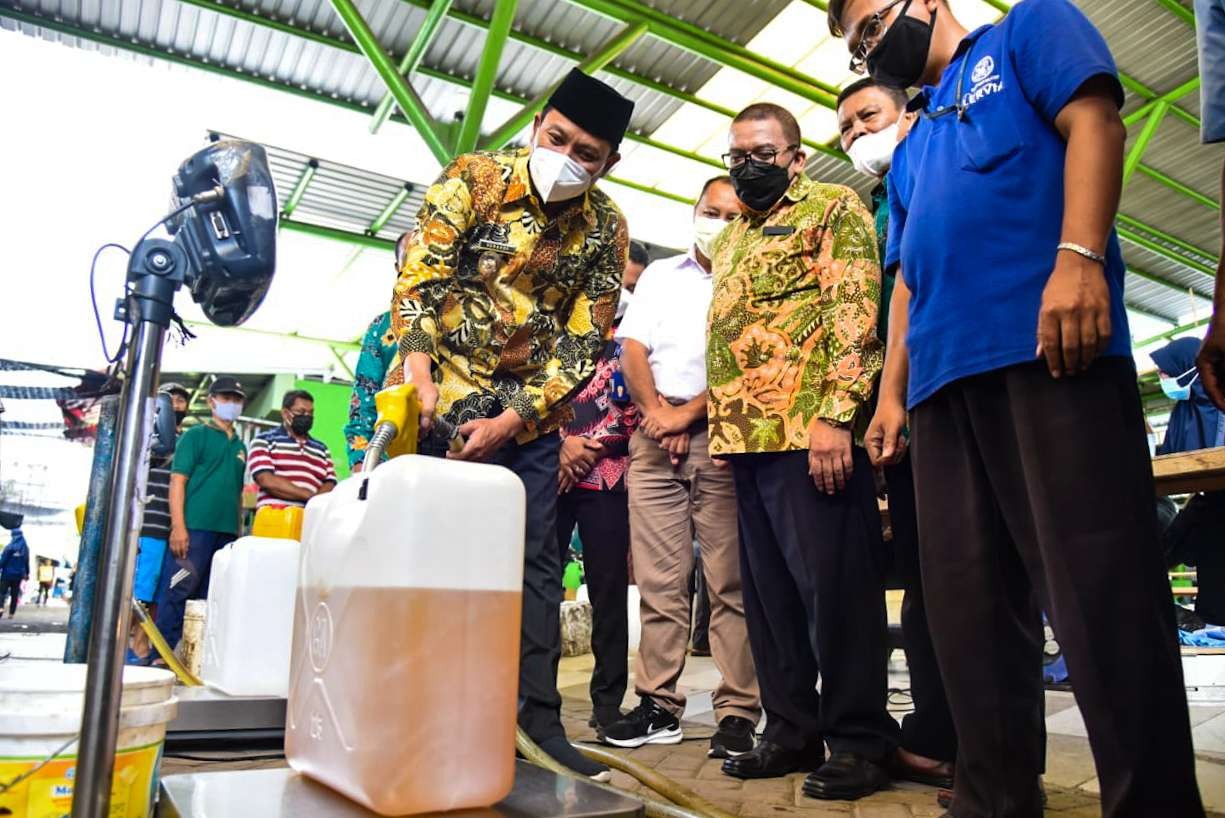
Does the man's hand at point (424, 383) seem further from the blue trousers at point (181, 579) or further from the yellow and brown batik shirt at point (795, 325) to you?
the blue trousers at point (181, 579)

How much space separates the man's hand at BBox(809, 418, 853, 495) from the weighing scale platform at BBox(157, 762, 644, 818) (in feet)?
3.27

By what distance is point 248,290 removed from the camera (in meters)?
1.32

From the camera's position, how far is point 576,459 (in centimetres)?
310

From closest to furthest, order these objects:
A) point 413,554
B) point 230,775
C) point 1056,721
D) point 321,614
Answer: point 413,554 < point 321,614 < point 230,775 < point 1056,721

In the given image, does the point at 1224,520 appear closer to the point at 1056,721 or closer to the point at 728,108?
the point at 1056,721

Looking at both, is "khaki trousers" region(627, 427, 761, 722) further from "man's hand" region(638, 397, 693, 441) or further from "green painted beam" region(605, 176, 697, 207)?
"green painted beam" region(605, 176, 697, 207)

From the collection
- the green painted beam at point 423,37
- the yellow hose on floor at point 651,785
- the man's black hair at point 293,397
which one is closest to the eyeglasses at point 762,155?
the yellow hose on floor at point 651,785

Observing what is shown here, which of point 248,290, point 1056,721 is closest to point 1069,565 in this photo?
point 248,290

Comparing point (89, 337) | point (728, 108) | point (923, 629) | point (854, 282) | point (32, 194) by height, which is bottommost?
point (923, 629)

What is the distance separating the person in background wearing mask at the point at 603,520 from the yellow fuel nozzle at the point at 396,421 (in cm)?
136

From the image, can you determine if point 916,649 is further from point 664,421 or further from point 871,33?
point 871,33

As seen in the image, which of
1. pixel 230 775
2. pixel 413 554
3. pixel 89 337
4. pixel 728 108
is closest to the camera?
pixel 413 554

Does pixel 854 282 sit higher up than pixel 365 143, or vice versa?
pixel 365 143

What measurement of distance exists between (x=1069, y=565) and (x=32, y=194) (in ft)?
34.9
